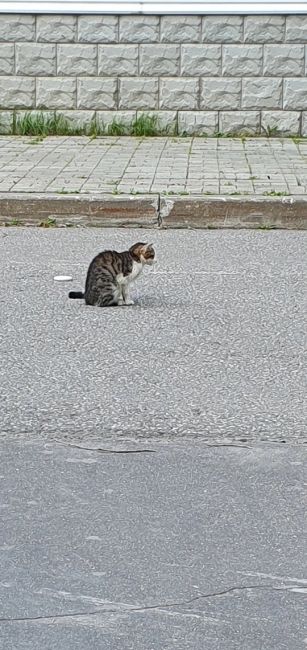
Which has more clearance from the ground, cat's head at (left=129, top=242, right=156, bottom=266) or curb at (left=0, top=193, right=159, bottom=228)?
cat's head at (left=129, top=242, right=156, bottom=266)

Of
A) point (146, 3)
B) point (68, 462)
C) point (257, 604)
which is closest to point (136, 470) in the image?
point (68, 462)

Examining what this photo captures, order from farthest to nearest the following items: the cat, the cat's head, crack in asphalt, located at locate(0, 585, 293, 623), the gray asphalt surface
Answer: the cat's head < the cat < the gray asphalt surface < crack in asphalt, located at locate(0, 585, 293, 623)

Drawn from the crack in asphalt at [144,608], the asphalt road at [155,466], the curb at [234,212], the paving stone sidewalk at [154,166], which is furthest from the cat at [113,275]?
the crack in asphalt at [144,608]

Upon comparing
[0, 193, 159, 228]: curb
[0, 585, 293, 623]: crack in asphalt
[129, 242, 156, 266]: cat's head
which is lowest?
[0, 193, 159, 228]: curb

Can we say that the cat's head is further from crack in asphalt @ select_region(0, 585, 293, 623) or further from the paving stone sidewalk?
crack in asphalt @ select_region(0, 585, 293, 623)

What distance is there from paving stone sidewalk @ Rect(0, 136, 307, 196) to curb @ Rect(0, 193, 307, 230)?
0.77 feet

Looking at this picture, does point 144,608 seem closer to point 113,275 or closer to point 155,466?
point 155,466

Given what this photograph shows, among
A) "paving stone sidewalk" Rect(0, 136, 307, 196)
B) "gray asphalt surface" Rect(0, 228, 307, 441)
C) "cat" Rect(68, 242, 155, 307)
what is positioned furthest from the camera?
"paving stone sidewalk" Rect(0, 136, 307, 196)

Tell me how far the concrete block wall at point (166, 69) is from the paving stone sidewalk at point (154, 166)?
1.44ft

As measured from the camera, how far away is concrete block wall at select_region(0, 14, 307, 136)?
1586 cm

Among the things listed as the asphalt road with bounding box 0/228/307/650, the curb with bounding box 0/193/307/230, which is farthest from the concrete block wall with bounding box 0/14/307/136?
the asphalt road with bounding box 0/228/307/650

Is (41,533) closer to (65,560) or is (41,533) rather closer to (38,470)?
(65,560)

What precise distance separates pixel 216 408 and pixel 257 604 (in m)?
2.08

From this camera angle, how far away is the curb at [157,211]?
36.9 ft
